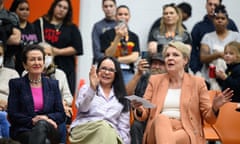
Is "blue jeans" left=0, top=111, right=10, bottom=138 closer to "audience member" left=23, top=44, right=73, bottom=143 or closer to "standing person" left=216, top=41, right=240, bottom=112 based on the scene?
"audience member" left=23, top=44, right=73, bottom=143

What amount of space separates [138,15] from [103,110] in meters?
3.10

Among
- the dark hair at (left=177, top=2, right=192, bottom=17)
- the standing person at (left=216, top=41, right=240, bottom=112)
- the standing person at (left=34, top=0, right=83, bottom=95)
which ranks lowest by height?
the standing person at (left=216, top=41, right=240, bottom=112)

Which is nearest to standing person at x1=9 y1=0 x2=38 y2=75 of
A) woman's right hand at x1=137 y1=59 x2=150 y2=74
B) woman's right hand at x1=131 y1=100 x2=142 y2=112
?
woman's right hand at x1=137 y1=59 x2=150 y2=74

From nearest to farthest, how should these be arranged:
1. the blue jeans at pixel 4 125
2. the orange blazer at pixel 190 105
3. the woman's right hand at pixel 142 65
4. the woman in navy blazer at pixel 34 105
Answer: the woman in navy blazer at pixel 34 105 < the orange blazer at pixel 190 105 < the blue jeans at pixel 4 125 < the woman's right hand at pixel 142 65

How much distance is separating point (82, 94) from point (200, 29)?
255 cm

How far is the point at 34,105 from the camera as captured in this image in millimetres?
5781

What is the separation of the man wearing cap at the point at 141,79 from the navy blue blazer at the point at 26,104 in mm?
695

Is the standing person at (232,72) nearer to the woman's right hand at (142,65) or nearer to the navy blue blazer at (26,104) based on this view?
the woman's right hand at (142,65)

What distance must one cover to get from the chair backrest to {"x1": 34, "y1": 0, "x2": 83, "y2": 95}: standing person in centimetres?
186

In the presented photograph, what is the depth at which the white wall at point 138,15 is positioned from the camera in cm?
868

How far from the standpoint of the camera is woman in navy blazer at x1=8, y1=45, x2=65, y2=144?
18.3ft

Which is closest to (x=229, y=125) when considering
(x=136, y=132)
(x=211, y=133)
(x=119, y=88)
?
(x=211, y=133)

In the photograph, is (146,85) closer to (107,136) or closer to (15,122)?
(107,136)

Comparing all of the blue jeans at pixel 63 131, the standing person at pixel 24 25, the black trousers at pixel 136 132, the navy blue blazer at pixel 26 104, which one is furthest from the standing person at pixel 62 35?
the black trousers at pixel 136 132
